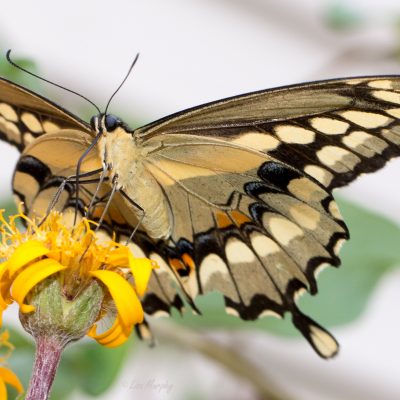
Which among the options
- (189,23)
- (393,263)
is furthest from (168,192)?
(189,23)

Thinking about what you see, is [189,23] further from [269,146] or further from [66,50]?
[269,146]

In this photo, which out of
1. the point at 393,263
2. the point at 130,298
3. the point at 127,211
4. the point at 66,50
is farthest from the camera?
the point at 66,50

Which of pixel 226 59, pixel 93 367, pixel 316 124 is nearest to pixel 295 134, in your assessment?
pixel 316 124

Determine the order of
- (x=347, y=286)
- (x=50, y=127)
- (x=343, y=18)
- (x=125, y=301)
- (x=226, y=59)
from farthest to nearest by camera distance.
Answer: (x=226, y=59), (x=343, y=18), (x=347, y=286), (x=50, y=127), (x=125, y=301)

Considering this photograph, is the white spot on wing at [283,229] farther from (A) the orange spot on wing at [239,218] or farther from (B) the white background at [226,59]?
(B) the white background at [226,59]

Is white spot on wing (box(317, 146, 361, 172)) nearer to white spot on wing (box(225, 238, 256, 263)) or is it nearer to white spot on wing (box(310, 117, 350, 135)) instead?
white spot on wing (box(310, 117, 350, 135))

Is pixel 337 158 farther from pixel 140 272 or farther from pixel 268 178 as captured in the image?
pixel 140 272

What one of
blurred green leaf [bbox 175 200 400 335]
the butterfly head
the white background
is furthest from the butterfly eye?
the white background
